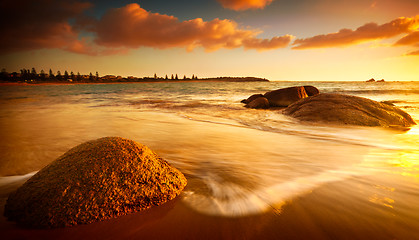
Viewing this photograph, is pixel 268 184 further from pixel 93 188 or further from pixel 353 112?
pixel 353 112

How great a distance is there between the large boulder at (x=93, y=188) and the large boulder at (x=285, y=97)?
33.0 feet

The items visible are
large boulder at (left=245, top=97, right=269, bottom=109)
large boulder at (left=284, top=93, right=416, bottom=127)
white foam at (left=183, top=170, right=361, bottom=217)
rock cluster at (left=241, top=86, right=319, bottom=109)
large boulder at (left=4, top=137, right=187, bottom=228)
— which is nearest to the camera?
large boulder at (left=4, top=137, right=187, bottom=228)

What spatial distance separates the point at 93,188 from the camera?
1623mm

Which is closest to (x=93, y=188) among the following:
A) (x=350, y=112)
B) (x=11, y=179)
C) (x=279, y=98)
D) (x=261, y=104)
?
(x=11, y=179)

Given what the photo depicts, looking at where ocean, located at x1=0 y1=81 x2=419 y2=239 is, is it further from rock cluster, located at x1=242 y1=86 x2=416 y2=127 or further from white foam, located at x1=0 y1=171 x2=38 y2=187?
rock cluster, located at x1=242 y1=86 x2=416 y2=127

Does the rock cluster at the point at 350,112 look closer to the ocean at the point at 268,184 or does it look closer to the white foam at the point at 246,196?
the ocean at the point at 268,184

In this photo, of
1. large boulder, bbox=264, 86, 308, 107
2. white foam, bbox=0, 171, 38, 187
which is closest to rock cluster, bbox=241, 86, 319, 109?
large boulder, bbox=264, 86, 308, 107

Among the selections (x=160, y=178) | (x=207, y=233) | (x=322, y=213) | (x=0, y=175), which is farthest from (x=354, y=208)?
(x=0, y=175)

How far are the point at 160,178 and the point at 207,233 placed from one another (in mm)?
683

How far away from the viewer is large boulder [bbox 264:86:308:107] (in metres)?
10.7

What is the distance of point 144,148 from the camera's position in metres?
2.11

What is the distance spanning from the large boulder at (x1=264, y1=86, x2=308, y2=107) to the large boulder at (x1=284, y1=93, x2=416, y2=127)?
4112 mm

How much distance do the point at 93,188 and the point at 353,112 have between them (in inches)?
263

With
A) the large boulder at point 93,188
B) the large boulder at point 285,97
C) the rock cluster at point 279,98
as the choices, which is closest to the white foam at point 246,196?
the large boulder at point 93,188
